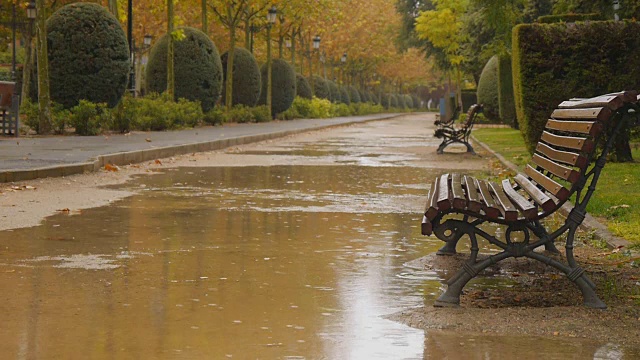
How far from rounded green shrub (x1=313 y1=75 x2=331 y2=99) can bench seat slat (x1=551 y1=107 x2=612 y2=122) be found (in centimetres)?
6790

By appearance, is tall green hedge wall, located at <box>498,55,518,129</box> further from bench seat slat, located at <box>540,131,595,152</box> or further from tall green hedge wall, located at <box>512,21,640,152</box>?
bench seat slat, located at <box>540,131,595,152</box>

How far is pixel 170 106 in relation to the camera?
115 feet

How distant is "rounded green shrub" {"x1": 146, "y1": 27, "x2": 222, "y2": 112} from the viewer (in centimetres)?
3991

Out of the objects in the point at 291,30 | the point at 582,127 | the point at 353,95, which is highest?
the point at 291,30

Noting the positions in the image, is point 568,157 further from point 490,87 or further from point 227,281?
point 490,87

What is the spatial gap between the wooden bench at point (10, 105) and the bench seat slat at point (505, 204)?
1854cm

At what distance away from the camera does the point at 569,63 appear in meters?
18.7

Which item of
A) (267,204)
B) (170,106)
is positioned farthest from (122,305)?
(170,106)

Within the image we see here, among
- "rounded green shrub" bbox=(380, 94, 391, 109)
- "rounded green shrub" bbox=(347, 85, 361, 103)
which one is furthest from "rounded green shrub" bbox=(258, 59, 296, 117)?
"rounded green shrub" bbox=(380, 94, 391, 109)

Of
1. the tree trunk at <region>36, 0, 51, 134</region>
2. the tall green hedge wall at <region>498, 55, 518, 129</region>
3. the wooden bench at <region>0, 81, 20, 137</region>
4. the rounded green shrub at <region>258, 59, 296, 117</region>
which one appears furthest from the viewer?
the rounded green shrub at <region>258, 59, 296, 117</region>

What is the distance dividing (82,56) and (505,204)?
960 inches

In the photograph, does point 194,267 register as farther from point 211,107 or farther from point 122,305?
point 211,107

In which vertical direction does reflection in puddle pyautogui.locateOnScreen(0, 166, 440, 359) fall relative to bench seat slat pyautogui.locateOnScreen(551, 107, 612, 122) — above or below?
below

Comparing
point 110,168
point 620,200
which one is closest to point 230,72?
point 110,168
